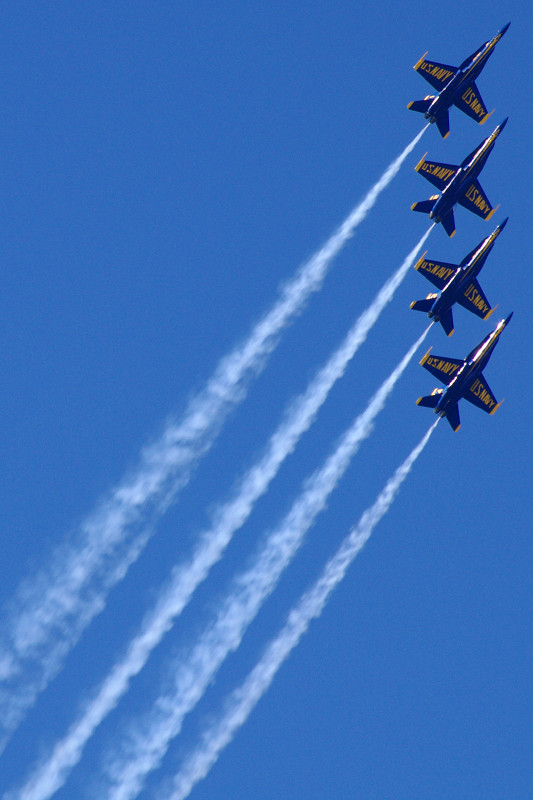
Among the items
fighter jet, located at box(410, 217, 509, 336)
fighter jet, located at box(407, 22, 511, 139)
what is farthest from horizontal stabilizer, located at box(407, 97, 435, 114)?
fighter jet, located at box(410, 217, 509, 336)

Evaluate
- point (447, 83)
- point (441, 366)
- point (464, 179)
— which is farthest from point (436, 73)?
point (441, 366)

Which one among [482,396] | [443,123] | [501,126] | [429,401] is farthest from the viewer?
[501,126]

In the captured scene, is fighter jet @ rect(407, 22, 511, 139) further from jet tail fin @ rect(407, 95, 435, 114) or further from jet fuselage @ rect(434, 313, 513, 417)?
jet fuselage @ rect(434, 313, 513, 417)

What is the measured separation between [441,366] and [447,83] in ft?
57.6

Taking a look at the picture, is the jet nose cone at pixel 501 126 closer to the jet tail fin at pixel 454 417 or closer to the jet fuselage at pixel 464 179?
the jet fuselage at pixel 464 179

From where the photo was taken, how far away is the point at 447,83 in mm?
81125

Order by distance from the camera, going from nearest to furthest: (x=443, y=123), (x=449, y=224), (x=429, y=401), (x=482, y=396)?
(x=429, y=401), (x=482, y=396), (x=443, y=123), (x=449, y=224)

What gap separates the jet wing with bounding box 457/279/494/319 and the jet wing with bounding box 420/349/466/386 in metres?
4.54

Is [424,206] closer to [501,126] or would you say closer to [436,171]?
[436,171]

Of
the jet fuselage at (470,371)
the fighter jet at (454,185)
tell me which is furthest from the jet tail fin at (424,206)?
the jet fuselage at (470,371)

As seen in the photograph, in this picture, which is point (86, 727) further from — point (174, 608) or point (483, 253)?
point (483, 253)

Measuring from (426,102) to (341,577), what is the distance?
29.5 meters

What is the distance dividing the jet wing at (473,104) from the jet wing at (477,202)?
13.4 feet

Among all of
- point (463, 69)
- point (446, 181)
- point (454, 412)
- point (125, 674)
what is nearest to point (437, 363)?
point (454, 412)
